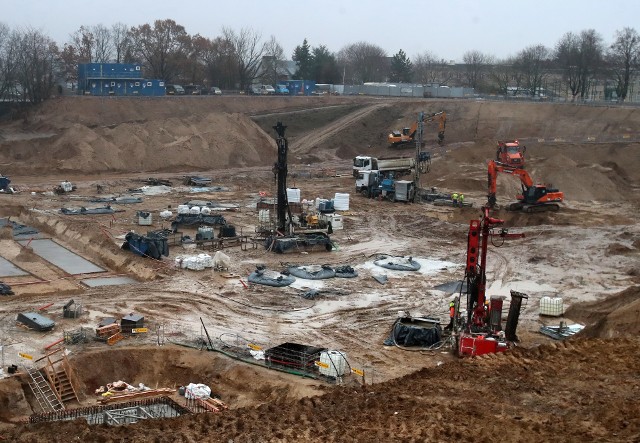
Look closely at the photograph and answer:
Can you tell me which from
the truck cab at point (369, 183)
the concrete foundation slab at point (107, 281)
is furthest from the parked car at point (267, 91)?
the concrete foundation slab at point (107, 281)

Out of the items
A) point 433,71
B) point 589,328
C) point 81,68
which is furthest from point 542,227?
point 433,71

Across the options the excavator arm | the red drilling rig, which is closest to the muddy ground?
the red drilling rig

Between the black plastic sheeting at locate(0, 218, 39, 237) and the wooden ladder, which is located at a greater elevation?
the black plastic sheeting at locate(0, 218, 39, 237)

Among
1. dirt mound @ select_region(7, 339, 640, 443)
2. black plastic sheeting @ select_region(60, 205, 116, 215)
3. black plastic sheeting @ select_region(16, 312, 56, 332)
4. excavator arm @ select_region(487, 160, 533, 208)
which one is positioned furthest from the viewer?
excavator arm @ select_region(487, 160, 533, 208)

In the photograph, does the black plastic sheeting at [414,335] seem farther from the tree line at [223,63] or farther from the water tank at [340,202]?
the tree line at [223,63]

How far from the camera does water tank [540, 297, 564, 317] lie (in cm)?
2619

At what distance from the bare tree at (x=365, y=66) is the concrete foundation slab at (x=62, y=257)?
308 feet

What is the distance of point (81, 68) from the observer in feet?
258

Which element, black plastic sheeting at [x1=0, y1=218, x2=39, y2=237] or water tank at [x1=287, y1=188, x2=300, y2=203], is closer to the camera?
black plastic sheeting at [x1=0, y1=218, x2=39, y2=237]

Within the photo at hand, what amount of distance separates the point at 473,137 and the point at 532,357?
2021 inches

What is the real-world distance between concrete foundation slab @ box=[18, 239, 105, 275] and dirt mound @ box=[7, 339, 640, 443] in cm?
1588

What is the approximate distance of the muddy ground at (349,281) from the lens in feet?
→ 52.5

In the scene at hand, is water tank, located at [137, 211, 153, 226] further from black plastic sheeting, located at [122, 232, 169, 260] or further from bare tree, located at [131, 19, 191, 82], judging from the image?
bare tree, located at [131, 19, 191, 82]

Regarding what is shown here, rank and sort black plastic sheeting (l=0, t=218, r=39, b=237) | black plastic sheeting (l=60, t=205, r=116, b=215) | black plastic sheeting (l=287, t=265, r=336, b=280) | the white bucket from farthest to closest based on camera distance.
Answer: black plastic sheeting (l=60, t=205, r=116, b=215) → the white bucket → black plastic sheeting (l=0, t=218, r=39, b=237) → black plastic sheeting (l=287, t=265, r=336, b=280)
